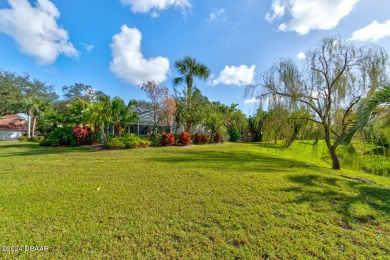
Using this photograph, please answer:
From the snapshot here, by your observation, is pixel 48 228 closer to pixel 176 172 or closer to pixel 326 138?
pixel 176 172

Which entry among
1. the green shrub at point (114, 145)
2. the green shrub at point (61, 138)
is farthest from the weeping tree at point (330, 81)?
the green shrub at point (61, 138)

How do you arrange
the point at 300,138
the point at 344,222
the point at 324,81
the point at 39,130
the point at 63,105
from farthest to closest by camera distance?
the point at 63,105
the point at 39,130
the point at 300,138
the point at 324,81
the point at 344,222

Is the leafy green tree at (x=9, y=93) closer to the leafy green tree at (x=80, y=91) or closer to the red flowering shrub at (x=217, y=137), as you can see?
the leafy green tree at (x=80, y=91)

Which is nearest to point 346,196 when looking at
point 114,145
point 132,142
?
point 132,142

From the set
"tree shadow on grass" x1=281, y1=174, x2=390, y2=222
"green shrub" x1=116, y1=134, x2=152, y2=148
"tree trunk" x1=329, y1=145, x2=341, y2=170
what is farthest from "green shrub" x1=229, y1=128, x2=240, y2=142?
"tree shadow on grass" x1=281, y1=174, x2=390, y2=222

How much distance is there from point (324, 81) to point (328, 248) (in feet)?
30.7

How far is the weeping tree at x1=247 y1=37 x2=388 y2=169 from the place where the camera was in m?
8.57

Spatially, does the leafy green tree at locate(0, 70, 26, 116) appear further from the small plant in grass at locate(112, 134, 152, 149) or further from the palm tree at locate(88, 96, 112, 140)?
the small plant in grass at locate(112, 134, 152, 149)

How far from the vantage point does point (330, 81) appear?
30.9ft

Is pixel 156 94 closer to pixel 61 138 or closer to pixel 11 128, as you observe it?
pixel 61 138

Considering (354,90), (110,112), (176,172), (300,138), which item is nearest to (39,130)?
(110,112)

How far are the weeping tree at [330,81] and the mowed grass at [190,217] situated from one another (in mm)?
4534

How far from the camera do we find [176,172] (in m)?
6.90

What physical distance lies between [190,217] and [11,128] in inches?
1732
